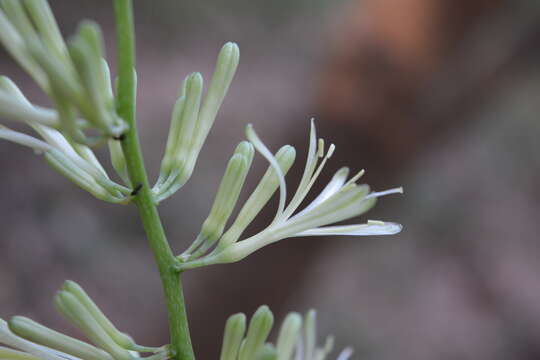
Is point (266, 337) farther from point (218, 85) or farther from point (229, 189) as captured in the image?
point (218, 85)

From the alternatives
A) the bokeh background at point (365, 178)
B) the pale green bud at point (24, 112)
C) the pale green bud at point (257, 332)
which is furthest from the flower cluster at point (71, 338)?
the bokeh background at point (365, 178)

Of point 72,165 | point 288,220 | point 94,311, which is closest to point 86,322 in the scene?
point 94,311

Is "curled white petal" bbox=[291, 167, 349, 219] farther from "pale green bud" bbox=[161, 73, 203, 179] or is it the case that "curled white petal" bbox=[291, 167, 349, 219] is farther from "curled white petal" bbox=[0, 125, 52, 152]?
"curled white petal" bbox=[0, 125, 52, 152]

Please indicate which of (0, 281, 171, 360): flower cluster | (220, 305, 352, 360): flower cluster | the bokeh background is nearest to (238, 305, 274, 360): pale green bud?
(220, 305, 352, 360): flower cluster

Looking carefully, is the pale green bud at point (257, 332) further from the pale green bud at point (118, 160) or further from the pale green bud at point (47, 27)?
the pale green bud at point (47, 27)

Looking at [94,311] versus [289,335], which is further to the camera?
[94,311]

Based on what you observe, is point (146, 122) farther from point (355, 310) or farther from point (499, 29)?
point (499, 29)

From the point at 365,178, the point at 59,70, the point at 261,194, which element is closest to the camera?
the point at 59,70
